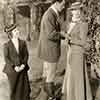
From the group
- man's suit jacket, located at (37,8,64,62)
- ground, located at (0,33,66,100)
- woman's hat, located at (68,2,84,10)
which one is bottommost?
ground, located at (0,33,66,100)

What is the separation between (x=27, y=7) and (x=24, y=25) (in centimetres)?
15

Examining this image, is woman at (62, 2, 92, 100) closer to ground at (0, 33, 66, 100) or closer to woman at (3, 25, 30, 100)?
ground at (0, 33, 66, 100)

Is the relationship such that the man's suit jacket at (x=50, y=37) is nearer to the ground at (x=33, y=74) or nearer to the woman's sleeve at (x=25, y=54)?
the ground at (x=33, y=74)

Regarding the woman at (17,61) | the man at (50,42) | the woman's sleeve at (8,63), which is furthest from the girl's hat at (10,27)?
the man at (50,42)

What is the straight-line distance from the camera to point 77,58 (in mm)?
1505

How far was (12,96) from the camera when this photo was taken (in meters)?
1.93

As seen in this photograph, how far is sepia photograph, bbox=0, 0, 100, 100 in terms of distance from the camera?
4.82 feet

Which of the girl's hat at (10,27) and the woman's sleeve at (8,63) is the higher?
the girl's hat at (10,27)

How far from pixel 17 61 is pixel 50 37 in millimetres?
403

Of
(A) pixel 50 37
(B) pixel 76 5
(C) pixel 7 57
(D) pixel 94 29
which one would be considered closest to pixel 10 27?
(C) pixel 7 57

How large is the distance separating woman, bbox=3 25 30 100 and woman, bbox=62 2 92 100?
0.46 metres

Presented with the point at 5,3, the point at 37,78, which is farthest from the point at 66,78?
the point at 5,3

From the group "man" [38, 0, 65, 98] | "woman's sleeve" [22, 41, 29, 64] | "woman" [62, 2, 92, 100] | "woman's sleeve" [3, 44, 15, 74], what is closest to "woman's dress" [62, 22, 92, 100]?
"woman" [62, 2, 92, 100]

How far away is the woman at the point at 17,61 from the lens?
1.86 m
